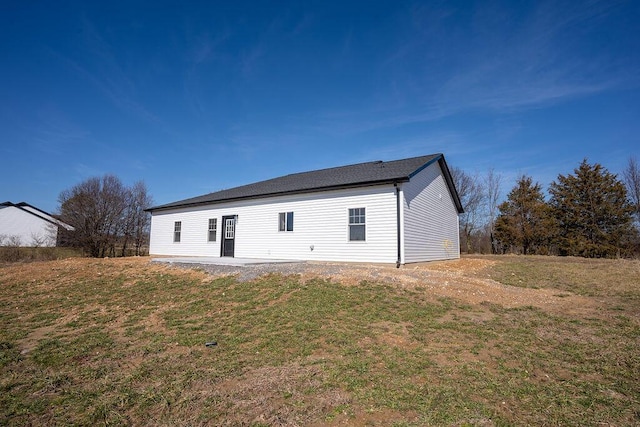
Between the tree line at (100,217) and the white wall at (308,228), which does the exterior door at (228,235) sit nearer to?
the white wall at (308,228)

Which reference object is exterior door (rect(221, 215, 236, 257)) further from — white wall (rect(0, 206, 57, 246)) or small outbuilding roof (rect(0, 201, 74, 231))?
white wall (rect(0, 206, 57, 246))

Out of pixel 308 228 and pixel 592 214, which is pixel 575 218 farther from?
pixel 308 228

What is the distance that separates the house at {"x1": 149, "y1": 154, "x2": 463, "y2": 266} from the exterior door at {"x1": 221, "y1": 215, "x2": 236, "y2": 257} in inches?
2.2

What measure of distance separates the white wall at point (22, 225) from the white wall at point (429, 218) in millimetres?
35997

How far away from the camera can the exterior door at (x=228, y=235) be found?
59.1 ft

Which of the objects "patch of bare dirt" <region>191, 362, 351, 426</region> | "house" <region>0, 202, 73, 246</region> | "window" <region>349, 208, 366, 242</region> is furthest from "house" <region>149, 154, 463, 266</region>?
"house" <region>0, 202, 73, 246</region>

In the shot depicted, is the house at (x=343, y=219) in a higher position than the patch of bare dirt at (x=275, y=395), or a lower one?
higher

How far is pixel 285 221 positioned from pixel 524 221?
24.0 meters

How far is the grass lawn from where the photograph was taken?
10.8 ft

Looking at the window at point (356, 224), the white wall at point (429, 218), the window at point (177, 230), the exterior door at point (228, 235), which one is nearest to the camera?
the white wall at point (429, 218)

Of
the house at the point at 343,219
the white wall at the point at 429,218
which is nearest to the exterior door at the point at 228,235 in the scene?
the house at the point at 343,219

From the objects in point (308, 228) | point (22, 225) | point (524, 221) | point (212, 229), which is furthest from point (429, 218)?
point (22, 225)

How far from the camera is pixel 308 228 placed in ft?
48.8

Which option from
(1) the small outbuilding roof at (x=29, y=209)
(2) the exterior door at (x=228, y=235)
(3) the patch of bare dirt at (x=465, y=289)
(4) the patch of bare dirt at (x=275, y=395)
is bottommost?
(4) the patch of bare dirt at (x=275, y=395)
